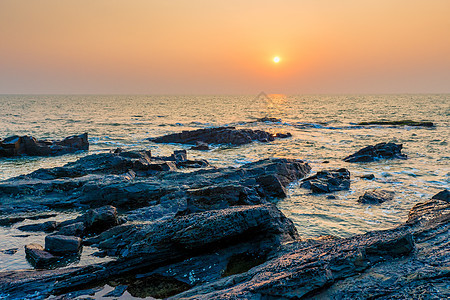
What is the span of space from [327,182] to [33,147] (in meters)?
30.3

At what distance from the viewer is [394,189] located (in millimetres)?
21422

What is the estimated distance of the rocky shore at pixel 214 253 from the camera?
A: 23.2 ft

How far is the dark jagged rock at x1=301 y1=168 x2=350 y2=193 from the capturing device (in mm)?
21109

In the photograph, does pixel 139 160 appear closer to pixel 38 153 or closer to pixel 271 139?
pixel 38 153

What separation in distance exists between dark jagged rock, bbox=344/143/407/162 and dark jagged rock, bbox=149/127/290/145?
16.4 m

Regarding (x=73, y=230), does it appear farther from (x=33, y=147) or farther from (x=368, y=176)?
(x=33, y=147)

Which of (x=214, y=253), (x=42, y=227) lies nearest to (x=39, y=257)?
(x=42, y=227)

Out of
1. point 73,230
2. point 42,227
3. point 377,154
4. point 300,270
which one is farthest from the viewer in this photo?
point 377,154

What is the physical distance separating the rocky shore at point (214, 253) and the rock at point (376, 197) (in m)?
2.90

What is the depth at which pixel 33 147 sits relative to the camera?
1378 inches

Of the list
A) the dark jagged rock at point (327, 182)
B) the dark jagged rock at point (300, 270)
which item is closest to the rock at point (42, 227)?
the dark jagged rock at point (300, 270)

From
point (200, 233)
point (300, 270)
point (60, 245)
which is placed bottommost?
point (60, 245)

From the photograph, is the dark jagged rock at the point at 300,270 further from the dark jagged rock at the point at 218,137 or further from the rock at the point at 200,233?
the dark jagged rock at the point at 218,137

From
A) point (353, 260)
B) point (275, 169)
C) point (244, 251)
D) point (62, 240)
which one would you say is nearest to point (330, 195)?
point (275, 169)
